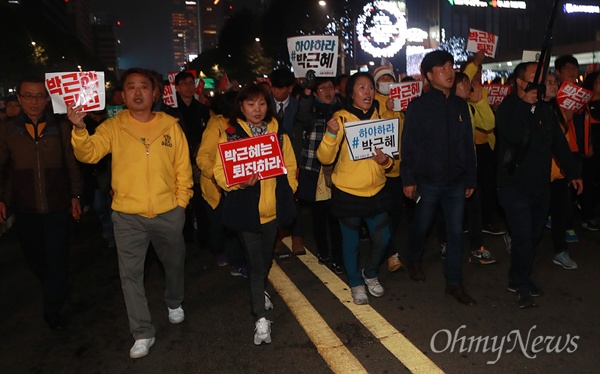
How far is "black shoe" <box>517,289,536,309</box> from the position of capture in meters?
4.41

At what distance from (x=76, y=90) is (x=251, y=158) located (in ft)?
4.52

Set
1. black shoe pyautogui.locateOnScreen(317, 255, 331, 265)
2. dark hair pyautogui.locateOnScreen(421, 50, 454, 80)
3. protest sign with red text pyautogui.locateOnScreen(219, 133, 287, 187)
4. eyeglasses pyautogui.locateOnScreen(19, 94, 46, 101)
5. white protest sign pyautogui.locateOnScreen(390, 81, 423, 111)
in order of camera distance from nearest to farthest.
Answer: protest sign with red text pyautogui.locateOnScreen(219, 133, 287, 187) < eyeglasses pyautogui.locateOnScreen(19, 94, 46, 101) < dark hair pyautogui.locateOnScreen(421, 50, 454, 80) < black shoe pyautogui.locateOnScreen(317, 255, 331, 265) < white protest sign pyautogui.locateOnScreen(390, 81, 423, 111)

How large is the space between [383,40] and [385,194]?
1315 inches

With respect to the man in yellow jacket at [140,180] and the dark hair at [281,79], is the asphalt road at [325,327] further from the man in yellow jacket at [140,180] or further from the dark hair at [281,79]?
the dark hair at [281,79]

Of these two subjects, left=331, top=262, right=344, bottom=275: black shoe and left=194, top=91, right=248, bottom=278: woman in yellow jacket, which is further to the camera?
left=331, top=262, right=344, bottom=275: black shoe

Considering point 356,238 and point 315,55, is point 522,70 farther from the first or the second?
point 315,55

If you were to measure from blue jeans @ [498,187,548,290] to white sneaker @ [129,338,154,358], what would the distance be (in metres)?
3.20

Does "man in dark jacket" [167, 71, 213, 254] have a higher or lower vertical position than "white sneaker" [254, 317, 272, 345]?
higher

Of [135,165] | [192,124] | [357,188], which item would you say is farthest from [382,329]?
[192,124]

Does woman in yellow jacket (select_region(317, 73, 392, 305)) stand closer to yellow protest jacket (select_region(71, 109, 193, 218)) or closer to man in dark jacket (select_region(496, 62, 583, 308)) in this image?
man in dark jacket (select_region(496, 62, 583, 308))

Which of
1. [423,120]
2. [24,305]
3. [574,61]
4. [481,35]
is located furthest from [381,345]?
[481,35]

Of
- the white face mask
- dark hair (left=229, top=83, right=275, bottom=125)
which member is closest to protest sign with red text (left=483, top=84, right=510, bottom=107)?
the white face mask

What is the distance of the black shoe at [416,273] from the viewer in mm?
5182

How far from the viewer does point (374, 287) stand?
4.85 m
